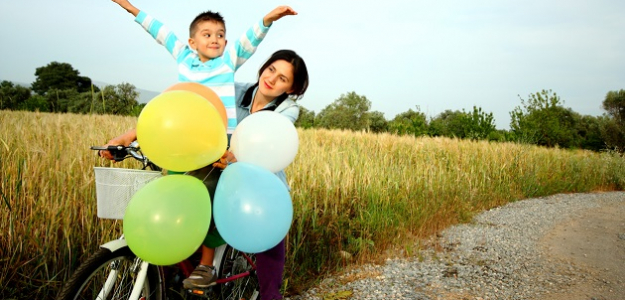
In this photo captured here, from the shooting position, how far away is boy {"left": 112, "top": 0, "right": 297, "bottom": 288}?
7.13ft

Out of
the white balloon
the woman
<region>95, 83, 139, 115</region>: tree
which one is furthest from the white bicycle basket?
<region>95, 83, 139, 115</region>: tree

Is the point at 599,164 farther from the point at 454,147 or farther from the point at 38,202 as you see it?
the point at 38,202

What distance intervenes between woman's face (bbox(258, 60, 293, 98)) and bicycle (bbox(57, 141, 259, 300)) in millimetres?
711

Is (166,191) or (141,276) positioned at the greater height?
(166,191)

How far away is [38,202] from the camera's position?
2.55m

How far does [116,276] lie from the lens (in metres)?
1.77

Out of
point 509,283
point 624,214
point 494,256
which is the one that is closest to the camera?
point 509,283

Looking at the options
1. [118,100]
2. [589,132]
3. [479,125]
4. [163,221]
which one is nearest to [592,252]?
[163,221]

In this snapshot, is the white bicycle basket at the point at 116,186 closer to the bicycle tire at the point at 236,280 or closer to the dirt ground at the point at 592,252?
the bicycle tire at the point at 236,280

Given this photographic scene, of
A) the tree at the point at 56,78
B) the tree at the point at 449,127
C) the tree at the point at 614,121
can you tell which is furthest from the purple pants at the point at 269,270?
the tree at the point at 56,78

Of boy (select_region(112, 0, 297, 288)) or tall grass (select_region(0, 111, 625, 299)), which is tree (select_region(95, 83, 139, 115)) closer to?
tall grass (select_region(0, 111, 625, 299))

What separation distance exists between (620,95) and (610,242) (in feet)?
104

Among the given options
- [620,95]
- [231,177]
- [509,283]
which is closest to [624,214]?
[509,283]

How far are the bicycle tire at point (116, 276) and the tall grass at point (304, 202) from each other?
59 centimetres
